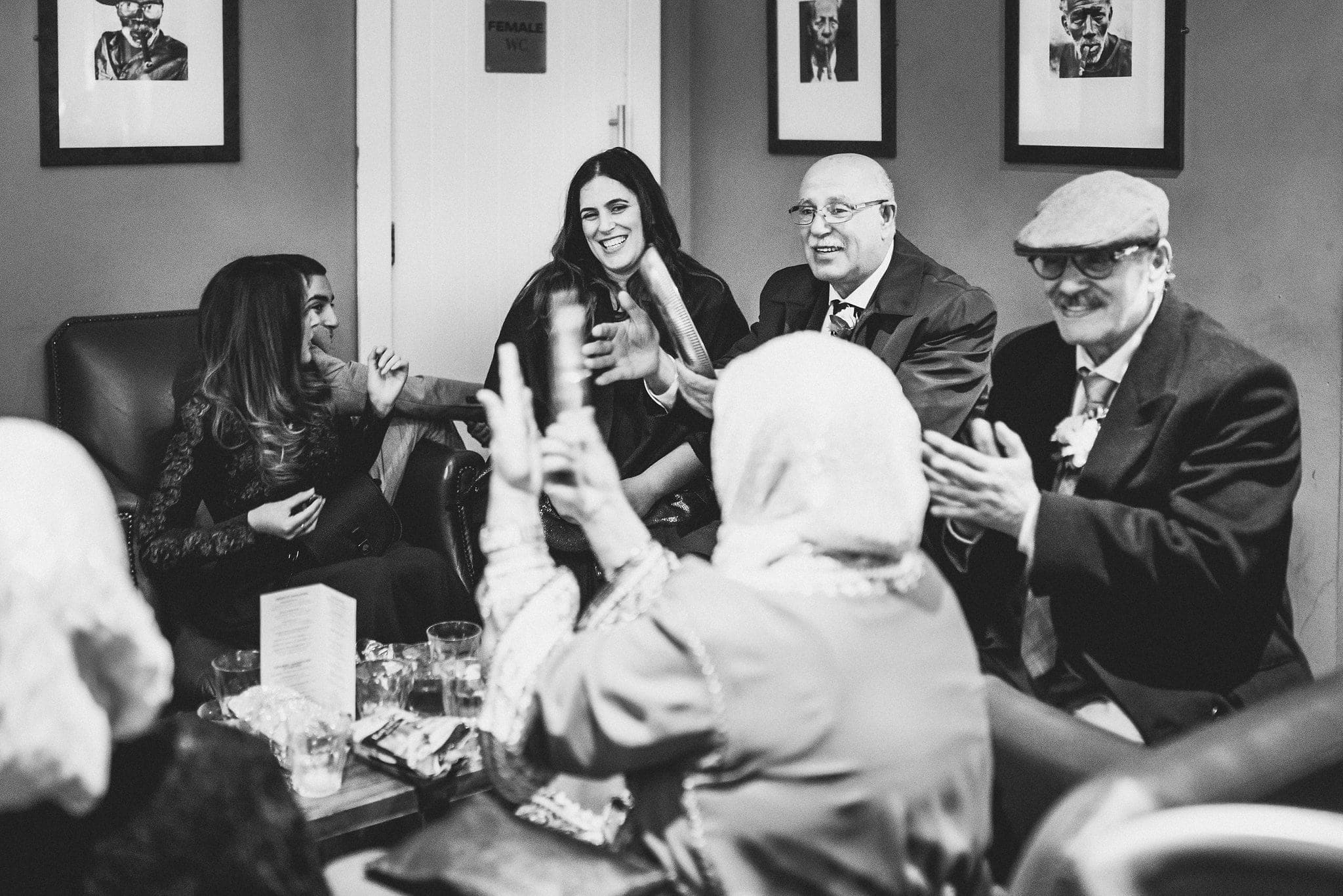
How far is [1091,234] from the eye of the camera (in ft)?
9.05

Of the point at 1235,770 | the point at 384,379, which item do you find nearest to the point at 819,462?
the point at 1235,770

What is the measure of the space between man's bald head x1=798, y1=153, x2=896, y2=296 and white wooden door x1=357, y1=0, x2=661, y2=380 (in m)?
1.63

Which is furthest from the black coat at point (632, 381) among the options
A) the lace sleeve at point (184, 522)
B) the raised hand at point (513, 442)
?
the raised hand at point (513, 442)

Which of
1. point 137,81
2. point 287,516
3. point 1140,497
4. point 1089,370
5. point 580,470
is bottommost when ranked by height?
point 287,516

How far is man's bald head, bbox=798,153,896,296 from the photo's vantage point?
3645mm

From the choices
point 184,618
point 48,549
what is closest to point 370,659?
point 184,618

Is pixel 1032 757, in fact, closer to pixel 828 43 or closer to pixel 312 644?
pixel 312 644

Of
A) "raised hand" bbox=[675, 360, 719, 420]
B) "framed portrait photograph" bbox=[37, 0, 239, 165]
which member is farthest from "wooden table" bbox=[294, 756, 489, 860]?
"framed portrait photograph" bbox=[37, 0, 239, 165]

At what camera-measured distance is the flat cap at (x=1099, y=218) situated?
2.75m

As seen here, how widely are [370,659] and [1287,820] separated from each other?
1977 mm

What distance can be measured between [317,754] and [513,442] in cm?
70

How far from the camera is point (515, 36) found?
16.6 ft

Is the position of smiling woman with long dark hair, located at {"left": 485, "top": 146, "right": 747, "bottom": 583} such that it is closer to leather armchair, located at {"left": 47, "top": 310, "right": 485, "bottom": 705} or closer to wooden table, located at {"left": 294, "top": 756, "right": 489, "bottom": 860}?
leather armchair, located at {"left": 47, "top": 310, "right": 485, "bottom": 705}

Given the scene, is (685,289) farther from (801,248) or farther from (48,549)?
(48,549)
